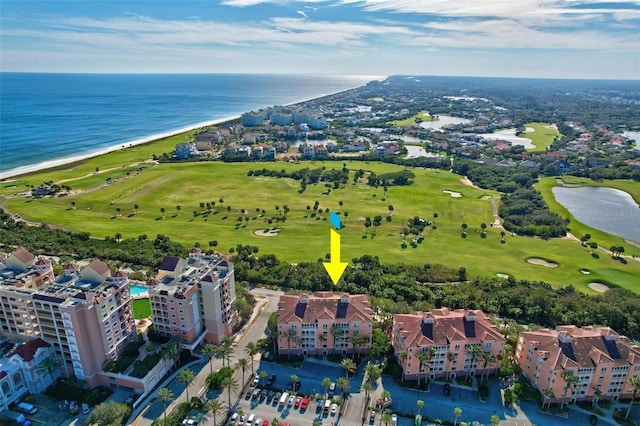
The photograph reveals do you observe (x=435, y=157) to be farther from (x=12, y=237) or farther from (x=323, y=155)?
(x=12, y=237)

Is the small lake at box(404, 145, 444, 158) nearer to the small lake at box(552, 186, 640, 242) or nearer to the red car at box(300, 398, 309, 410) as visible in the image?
the small lake at box(552, 186, 640, 242)

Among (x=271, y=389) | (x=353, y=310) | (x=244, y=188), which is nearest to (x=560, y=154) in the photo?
(x=244, y=188)

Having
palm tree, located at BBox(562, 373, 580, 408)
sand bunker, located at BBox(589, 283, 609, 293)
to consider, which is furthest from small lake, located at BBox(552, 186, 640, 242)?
palm tree, located at BBox(562, 373, 580, 408)

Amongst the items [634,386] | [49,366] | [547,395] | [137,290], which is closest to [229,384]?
[49,366]

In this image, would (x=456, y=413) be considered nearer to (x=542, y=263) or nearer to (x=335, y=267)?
(x=335, y=267)

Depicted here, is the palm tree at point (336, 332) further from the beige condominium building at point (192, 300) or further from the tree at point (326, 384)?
the beige condominium building at point (192, 300)
